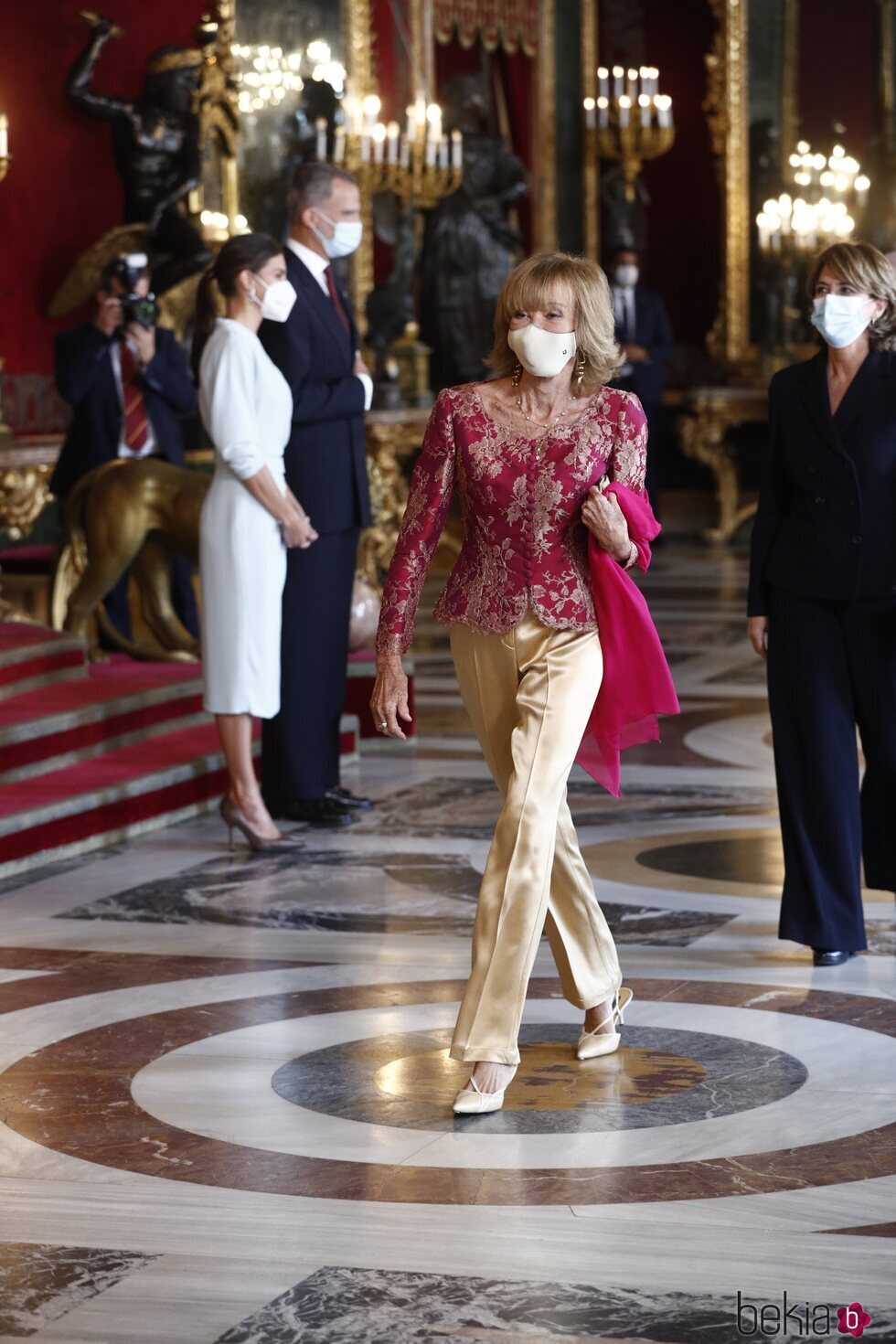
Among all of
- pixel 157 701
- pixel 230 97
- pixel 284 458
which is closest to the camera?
pixel 284 458

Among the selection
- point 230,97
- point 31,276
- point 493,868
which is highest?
point 230,97

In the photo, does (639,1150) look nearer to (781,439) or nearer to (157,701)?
(781,439)

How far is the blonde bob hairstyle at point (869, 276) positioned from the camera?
15.3 feet

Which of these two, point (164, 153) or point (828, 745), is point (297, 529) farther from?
point (164, 153)

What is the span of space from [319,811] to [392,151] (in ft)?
22.1

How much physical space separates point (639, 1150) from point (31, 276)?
7852 mm

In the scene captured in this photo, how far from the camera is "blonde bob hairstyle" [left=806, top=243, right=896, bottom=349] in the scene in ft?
15.3

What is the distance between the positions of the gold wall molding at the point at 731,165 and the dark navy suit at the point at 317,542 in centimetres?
1106

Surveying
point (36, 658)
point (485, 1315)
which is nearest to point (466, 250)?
point (36, 658)

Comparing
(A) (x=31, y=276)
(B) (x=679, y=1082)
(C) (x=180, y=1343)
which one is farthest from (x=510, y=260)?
(C) (x=180, y=1343)

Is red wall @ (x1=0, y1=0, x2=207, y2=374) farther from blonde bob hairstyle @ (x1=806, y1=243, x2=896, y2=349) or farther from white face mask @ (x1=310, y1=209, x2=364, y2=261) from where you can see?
blonde bob hairstyle @ (x1=806, y1=243, x2=896, y2=349)

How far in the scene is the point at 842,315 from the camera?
4668 millimetres

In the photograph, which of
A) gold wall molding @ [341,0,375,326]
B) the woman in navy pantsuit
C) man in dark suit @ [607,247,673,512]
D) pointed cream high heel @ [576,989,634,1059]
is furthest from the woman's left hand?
man in dark suit @ [607,247,673,512]

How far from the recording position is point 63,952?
5.03m
